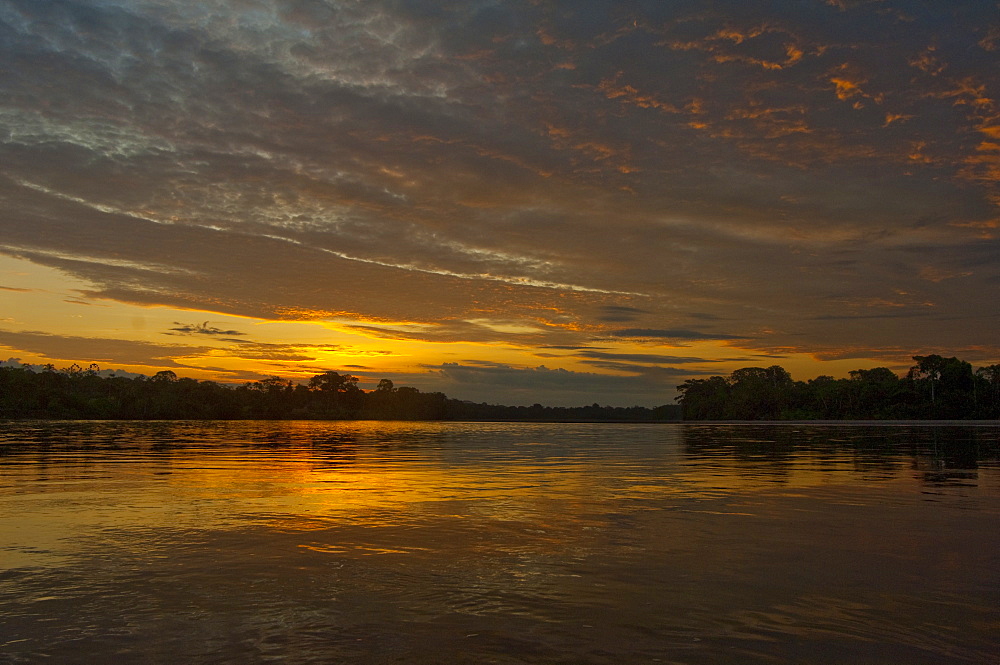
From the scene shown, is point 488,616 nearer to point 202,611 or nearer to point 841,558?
point 202,611

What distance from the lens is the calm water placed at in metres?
8.27

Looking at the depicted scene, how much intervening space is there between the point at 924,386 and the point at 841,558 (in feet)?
584

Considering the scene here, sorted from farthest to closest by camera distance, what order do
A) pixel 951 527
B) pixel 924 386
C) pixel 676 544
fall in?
1. pixel 924 386
2. pixel 951 527
3. pixel 676 544

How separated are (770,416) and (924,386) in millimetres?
44311

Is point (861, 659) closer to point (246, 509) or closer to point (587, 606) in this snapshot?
point (587, 606)

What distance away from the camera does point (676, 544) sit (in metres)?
14.4

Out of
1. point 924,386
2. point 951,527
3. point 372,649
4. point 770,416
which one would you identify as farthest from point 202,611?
point 770,416

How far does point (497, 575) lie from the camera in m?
11.7

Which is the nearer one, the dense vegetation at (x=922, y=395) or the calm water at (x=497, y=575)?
the calm water at (x=497, y=575)

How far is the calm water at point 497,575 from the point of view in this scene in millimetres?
8266

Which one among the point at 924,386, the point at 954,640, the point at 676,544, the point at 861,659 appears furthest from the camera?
the point at 924,386

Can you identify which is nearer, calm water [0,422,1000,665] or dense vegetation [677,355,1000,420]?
→ calm water [0,422,1000,665]

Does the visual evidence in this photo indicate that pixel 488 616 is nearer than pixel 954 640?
No

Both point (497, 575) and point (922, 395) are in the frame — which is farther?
point (922, 395)
